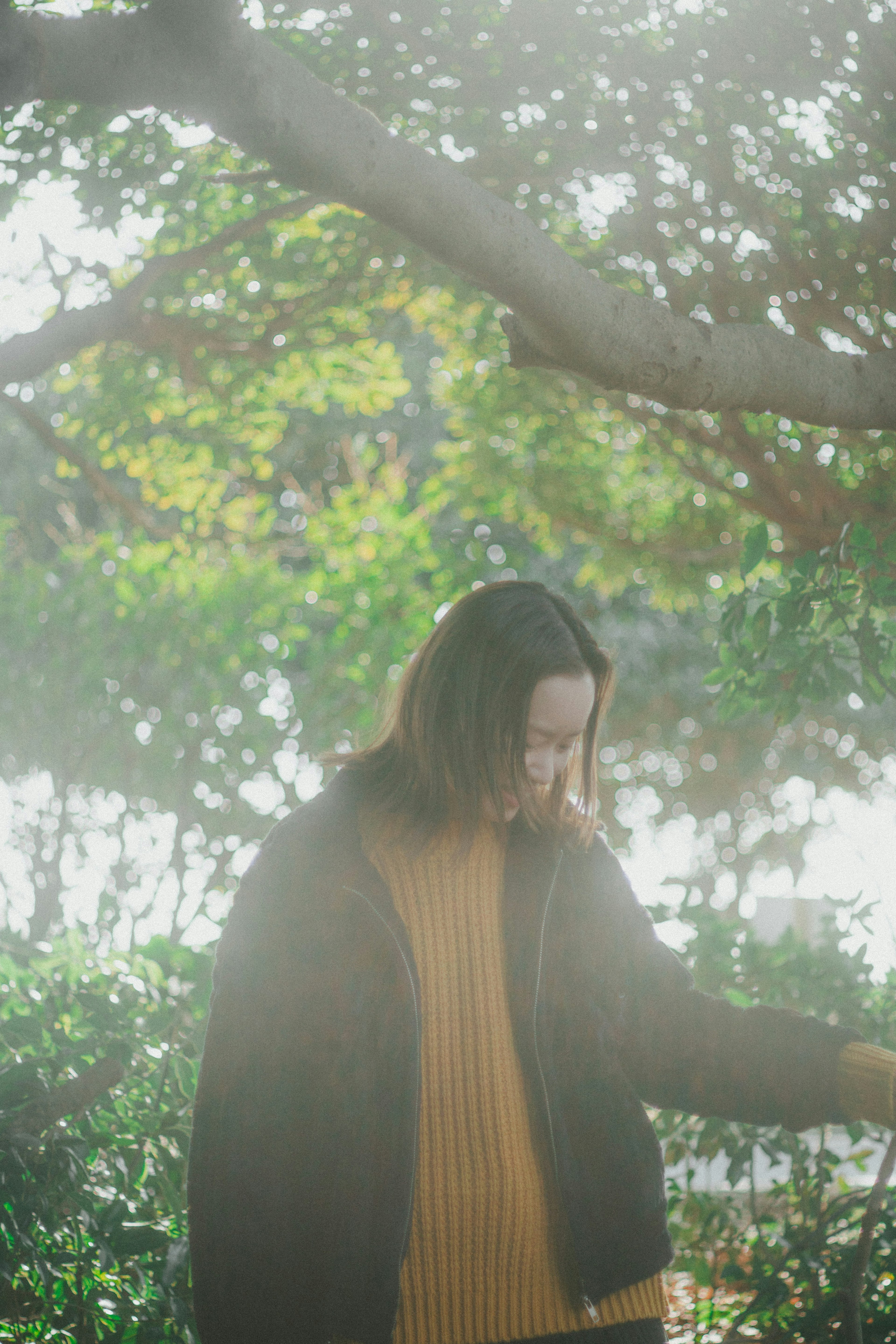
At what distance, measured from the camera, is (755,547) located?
7.47ft

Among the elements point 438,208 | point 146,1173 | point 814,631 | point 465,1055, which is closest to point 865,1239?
point 465,1055

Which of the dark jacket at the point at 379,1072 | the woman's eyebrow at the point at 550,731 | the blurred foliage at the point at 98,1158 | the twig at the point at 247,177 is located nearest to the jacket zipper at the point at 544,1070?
the dark jacket at the point at 379,1072

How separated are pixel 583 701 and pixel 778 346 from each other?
0.83 m

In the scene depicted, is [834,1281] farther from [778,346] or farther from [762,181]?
[762,181]

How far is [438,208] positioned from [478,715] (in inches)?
33.9

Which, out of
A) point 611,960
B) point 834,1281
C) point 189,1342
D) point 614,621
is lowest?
point 189,1342

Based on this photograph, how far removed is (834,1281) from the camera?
217 centimetres

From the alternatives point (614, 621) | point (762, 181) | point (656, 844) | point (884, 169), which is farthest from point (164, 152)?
point (656, 844)

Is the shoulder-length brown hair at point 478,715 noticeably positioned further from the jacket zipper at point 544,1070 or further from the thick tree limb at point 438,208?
the thick tree limb at point 438,208

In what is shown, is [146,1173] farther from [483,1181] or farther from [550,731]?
[550,731]

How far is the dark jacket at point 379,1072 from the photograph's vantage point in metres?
1.60

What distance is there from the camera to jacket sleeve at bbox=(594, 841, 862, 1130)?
178cm

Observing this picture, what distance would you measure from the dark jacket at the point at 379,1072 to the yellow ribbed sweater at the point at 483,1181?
4 centimetres

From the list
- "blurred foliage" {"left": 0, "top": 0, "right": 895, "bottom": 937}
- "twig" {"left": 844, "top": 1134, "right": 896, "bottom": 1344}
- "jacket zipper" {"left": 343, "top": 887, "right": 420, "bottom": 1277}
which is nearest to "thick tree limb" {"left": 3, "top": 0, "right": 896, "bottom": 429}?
"blurred foliage" {"left": 0, "top": 0, "right": 895, "bottom": 937}
